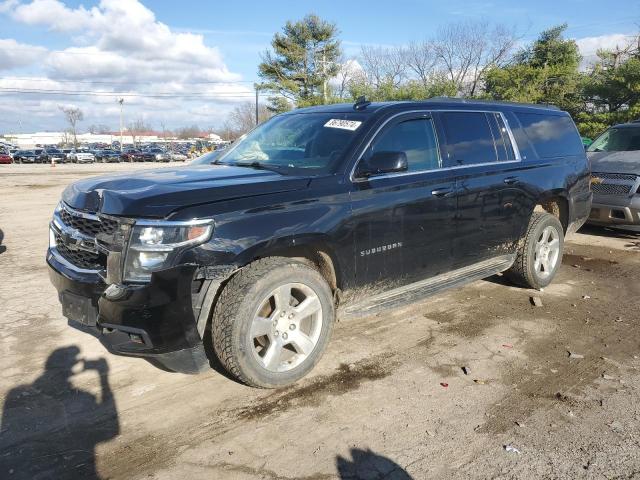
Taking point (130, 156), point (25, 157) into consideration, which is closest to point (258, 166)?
point (25, 157)

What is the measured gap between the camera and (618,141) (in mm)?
9398

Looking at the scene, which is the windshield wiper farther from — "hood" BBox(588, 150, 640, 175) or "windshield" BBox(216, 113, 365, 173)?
"hood" BBox(588, 150, 640, 175)

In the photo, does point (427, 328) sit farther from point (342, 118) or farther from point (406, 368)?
point (342, 118)

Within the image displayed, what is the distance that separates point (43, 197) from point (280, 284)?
14.7 meters

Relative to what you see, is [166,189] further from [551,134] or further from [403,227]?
[551,134]

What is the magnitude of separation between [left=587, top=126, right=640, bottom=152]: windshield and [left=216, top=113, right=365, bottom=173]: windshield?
23.4 ft

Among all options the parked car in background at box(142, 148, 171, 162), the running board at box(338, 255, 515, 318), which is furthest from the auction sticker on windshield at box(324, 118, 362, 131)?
the parked car in background at box(142, 148, 171, 162)

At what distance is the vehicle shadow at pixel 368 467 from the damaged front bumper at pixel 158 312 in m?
1.05

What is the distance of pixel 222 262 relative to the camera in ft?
10.1

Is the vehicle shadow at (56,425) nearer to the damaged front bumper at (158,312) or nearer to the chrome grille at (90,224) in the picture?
the damaged front bumper at (158,312)

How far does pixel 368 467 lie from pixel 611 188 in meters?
7.25

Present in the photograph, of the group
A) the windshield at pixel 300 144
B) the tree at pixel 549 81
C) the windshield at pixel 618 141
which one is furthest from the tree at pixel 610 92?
the windshield at pixel 300 144

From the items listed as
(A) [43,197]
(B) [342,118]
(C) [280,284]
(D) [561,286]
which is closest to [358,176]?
A: (B) [342,118]

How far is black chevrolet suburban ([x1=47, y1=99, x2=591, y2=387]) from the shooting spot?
302 centimetres
